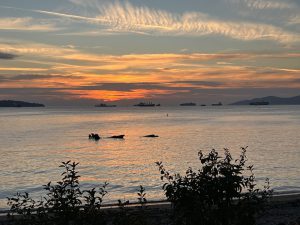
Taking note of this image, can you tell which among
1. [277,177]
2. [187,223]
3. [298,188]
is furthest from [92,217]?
[277,177]

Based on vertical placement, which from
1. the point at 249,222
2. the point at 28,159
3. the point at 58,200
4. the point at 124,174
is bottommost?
the point at 249,222

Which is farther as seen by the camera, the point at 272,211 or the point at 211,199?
the point at 272,211

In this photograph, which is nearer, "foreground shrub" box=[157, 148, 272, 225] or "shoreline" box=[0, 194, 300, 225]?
"foreground shrub" box=[157, 148, 272, 225]

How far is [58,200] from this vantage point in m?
7.81

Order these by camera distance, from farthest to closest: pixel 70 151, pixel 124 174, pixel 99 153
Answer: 1. pixel 70 151
2. pixel 99 153
3. pixel 124 174

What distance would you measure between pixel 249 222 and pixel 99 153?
51859 millimetres

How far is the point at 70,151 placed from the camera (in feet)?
206

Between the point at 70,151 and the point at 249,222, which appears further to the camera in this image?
the point at 70,151

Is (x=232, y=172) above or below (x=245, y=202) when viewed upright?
above

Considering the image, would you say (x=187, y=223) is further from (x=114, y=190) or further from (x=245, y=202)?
(x=114, y=190)

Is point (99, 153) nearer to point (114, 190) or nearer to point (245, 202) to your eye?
point (114, 190)

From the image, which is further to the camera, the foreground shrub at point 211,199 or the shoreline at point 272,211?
the shoreline at point 272,211

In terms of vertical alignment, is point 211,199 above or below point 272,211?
above

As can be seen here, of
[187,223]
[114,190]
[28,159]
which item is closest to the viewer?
[187,223]
